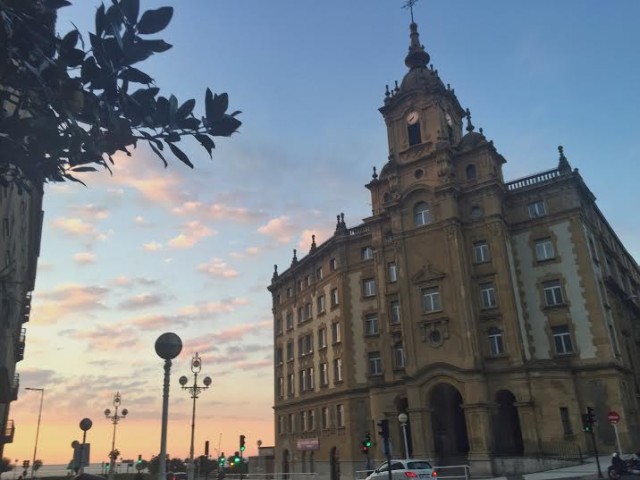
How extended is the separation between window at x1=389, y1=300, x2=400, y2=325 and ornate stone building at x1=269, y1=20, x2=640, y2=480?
11cm

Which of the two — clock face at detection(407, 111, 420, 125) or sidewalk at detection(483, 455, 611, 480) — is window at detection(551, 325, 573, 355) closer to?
sidewalk at detection(483, 455, 611, 480)

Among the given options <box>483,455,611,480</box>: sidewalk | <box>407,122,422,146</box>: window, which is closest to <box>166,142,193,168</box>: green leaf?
<box>483,455,611,480</box>: sidewalk

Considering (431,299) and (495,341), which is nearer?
(495,341)

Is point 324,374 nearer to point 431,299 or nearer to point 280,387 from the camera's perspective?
point 280,387

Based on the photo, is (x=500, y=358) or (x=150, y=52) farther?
(x=500, y=358)

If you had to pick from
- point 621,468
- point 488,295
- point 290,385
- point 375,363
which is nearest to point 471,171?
point 488,295


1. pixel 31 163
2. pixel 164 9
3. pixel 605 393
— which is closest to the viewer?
pixel 164 9

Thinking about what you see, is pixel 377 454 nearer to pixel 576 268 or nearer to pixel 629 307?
pixel 576 268

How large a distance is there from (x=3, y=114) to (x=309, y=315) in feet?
162

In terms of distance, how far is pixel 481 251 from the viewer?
39125 millimetres

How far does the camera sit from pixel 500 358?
1426 inches

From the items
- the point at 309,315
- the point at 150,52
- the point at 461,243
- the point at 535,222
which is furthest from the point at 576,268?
the point at 150,52

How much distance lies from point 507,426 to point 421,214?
1647 cm

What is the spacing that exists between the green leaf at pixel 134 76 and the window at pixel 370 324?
4152 cm
